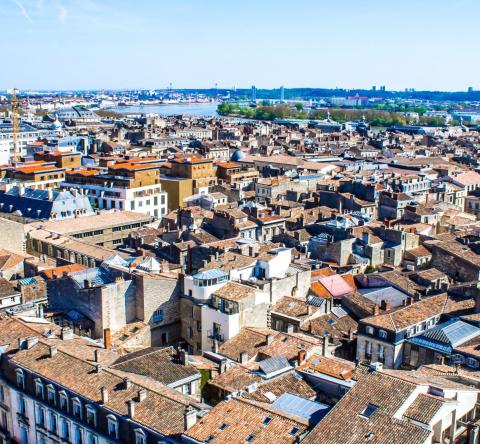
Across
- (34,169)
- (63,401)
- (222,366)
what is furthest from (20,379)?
(34,169)

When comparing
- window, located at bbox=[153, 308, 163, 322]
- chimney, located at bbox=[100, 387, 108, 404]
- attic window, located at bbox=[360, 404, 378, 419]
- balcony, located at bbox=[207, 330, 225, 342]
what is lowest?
balcony, located at bbox=[207, 330, 225, 342]

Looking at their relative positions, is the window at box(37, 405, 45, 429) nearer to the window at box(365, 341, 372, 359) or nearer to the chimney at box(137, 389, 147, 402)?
the chimney at box(137, 389, 147, 402)

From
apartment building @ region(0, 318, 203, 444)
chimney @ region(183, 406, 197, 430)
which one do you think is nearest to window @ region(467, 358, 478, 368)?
apartment building @ region(0, 318, 203, 444)

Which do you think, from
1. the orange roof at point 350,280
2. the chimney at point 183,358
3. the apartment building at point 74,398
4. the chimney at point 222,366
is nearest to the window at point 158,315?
the apartment building at point 74,398

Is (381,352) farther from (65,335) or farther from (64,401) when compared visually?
(64,401)

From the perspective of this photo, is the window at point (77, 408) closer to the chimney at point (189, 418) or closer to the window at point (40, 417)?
the window at point (40, 417)
